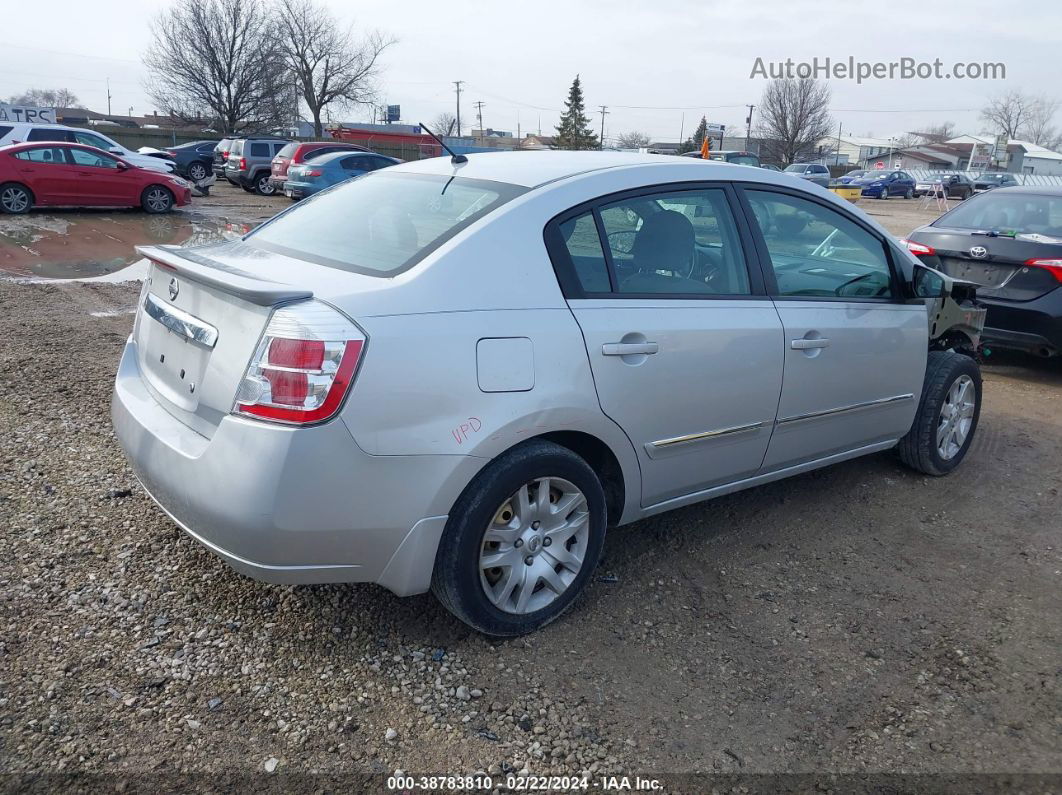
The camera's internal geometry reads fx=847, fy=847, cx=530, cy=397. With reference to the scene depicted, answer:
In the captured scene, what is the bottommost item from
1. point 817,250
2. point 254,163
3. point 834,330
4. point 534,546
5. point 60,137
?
point 534,546

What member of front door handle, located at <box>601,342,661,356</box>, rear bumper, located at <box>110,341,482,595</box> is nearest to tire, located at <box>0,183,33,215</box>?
rear bumper, located at <box>110,341,482,595</box>

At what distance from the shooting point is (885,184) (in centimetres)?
4300

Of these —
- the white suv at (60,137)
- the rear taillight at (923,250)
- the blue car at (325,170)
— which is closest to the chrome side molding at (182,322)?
the rear taillight at (923,250)

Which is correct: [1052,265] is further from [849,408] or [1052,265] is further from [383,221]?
[383,221]

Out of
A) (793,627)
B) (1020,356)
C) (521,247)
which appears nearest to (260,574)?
(521,247)

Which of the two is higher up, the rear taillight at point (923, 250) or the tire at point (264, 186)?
the tire at point (264, 186)

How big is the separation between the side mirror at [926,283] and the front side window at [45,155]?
674 inches

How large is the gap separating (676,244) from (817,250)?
966 mm

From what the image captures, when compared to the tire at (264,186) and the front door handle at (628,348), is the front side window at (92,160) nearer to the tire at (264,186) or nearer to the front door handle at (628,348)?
the tire at (264,186)

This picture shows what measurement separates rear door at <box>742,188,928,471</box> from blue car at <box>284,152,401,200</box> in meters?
16.8

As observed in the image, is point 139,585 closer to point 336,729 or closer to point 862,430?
point 336,729

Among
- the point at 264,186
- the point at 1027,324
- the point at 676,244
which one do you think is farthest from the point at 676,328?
the point at 264,186

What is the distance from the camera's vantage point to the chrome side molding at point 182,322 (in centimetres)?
275

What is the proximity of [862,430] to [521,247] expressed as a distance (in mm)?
2210
